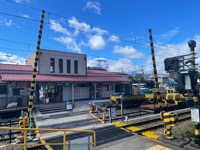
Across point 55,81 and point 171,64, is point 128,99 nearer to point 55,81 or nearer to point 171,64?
point 55,81

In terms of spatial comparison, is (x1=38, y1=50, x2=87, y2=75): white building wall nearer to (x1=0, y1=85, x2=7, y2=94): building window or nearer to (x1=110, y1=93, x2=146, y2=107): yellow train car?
(x1=0, y1=85, x2=7, y2=94): building window

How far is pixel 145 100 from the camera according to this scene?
80.4 feet

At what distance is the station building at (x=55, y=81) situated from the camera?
1981 centimetres

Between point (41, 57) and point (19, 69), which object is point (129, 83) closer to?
point (41, 57)

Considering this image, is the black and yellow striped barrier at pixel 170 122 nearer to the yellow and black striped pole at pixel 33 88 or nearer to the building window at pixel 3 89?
the yellow and black striped pole at pixel 33 88

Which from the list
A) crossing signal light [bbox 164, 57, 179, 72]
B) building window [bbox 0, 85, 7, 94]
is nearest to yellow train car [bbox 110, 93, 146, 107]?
building window [bbox 0, 85, 7, 94]

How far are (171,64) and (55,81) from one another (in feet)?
52.9

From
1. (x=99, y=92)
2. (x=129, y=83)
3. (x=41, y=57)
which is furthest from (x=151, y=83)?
(x=41, y=57)

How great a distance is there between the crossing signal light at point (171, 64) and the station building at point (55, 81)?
15.7 meters

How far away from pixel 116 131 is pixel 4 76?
14.8 metres

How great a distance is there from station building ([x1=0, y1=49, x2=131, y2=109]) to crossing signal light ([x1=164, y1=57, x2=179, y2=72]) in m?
15.7

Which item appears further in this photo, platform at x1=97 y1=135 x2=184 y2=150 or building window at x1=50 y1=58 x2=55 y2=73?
building window at x1=50 y1=58 x2=55 y2=73

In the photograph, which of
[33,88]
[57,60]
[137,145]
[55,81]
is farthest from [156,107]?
[57,60]

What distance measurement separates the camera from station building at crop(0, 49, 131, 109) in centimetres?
1981
